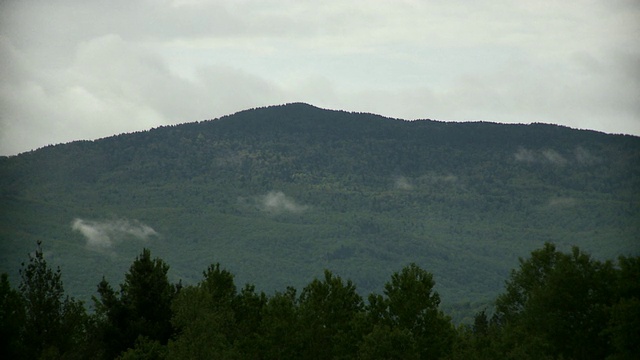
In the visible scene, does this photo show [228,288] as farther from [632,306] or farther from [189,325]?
[632,306]

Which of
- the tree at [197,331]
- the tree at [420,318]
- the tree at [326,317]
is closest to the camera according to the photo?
the tree at [197,331]

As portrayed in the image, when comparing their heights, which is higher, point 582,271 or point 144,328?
point 582,271

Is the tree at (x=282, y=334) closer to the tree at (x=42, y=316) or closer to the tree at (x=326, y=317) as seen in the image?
the tree at (x=326, y=317)

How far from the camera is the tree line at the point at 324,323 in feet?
182

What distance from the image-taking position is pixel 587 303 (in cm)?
6288

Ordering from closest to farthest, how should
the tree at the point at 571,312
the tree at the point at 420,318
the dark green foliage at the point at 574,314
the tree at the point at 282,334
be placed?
the tree at the point at 420,318, the dark green foliage at the point at 574,314, the tree at the point at 282,334, the tree at the point at 571,312

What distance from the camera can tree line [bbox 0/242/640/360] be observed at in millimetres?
55625

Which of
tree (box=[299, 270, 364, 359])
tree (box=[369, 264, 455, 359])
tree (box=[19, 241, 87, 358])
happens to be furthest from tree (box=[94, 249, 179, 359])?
tree (box=[369, 264, 455, 359])

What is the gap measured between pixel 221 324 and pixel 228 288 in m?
6.24

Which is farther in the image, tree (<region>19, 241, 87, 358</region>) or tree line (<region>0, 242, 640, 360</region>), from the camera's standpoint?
tree (<region>19, 241, 87, 358</region>)

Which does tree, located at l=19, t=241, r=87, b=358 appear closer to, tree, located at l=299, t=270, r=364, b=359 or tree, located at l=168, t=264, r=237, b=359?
tree, located at l=168, t=264, r=237, b=359

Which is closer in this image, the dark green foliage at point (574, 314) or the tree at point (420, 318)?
the tree at point (420, 318)

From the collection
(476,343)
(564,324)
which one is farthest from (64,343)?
(564,324)

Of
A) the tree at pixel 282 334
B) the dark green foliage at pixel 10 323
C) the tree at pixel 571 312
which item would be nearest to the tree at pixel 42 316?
the dark green foliage at pixel 10 323
